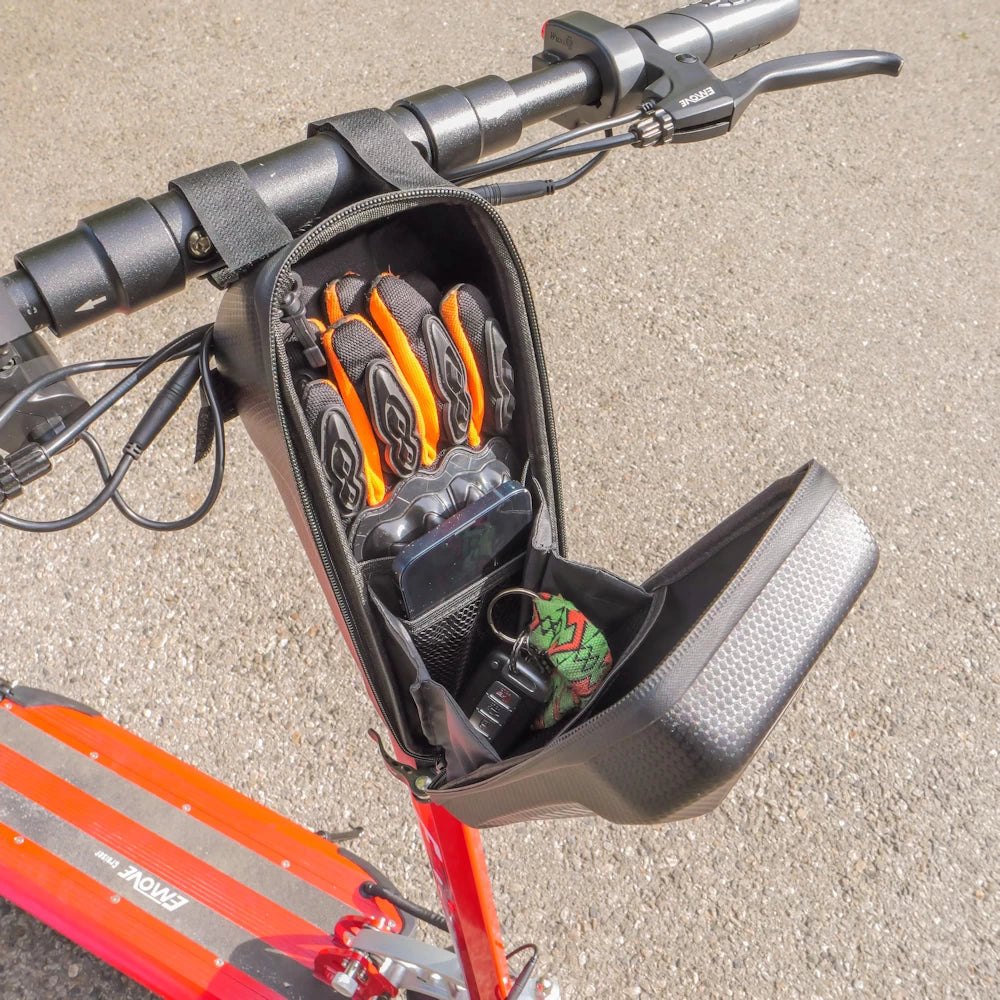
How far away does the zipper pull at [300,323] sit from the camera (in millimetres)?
730

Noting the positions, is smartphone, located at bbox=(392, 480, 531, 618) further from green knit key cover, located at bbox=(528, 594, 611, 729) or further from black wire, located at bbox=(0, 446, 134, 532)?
black wire, located at bbox=(0, 446, 134, 532)

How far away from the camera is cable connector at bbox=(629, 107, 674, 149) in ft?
3.12

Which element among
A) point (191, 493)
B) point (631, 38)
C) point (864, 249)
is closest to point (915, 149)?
point (864, 249)

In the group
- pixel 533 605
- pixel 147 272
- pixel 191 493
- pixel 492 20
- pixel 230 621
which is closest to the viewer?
pixel 147 272

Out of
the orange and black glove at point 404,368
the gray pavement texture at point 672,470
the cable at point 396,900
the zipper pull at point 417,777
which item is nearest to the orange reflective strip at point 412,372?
the orange and black glove at point 404,368

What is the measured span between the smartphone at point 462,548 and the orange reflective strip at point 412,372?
0.08m

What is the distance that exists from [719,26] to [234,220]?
2.21 ft

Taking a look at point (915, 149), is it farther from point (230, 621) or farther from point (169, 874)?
point (169, 874)

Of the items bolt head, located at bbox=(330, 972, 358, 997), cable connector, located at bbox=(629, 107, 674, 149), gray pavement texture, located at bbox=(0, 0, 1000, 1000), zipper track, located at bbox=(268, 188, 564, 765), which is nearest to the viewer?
zipper track, located at bbox=(268, 188, 564, 765)

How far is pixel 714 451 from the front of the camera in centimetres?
225

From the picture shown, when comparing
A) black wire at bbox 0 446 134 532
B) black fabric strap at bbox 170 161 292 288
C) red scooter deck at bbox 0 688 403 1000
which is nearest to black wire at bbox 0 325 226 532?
black wire at bbox 0 446 134 532

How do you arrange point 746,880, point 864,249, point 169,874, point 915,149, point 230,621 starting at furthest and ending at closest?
point 915,149 → point 864,249 → point 230,621 → point 746,880 → point 169,874

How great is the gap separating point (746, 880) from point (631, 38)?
Result: 59.2 inches

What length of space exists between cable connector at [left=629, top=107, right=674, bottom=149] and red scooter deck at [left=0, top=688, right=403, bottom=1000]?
123cm
